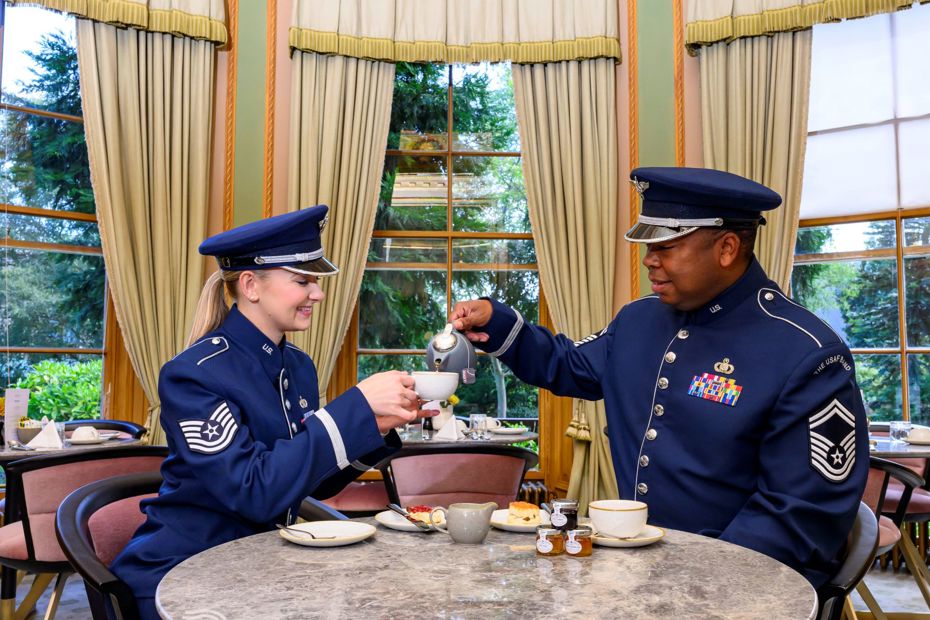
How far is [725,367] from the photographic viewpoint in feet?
5.99

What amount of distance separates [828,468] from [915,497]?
2593 mm

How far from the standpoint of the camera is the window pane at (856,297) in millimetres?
4828

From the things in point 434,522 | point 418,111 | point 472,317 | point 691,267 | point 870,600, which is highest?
point 418,111

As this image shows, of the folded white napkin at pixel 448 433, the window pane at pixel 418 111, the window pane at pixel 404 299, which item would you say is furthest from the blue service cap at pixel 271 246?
the window pane at pixel 418 111

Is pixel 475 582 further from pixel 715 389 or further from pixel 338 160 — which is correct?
pixel 338 160

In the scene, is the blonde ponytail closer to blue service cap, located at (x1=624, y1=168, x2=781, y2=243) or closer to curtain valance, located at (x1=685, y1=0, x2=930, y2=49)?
blue service cap, located at (x1=624, y1=168, x2=781, y2=243)

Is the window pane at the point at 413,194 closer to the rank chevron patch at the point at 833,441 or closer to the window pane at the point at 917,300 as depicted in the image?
the window pane at the point at 917,300

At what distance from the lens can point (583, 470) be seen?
5.05 metres

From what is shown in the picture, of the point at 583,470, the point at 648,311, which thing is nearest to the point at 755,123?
the point at 583,470

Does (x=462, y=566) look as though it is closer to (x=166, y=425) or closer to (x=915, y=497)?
(x=166, y=425)

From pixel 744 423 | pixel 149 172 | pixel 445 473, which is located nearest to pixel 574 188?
pixel 149 172

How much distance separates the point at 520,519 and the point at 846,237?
3.94 m

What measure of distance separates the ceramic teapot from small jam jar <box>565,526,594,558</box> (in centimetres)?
69

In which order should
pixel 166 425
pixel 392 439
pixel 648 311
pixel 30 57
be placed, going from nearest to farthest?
pixel 166 425 < pixel 392 439 < pixel 648 311 < pixel 30 57
